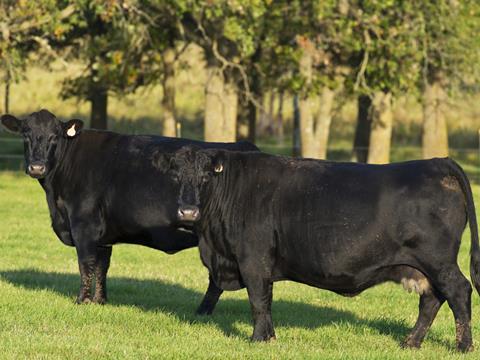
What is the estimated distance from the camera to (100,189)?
10.6 m

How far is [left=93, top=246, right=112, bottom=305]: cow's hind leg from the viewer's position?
10.5 m

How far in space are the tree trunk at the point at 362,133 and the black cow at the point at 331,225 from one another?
21.5 m

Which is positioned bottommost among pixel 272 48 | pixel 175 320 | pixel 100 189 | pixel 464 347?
pixel 175 320

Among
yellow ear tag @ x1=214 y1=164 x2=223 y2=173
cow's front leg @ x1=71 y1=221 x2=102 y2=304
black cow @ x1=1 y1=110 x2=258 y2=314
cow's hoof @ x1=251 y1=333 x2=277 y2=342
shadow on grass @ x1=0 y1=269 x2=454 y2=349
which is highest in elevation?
yellow ear tag @ x1=214 y1=164 x2=223 y2=173

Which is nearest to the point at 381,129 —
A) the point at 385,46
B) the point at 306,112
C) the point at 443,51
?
the point at 306,112

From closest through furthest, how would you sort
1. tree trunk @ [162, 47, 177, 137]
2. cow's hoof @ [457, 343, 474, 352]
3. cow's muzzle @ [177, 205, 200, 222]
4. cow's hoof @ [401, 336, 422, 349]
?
1. cow's hoof @ [457, 343, 474, 352]
2. cow's muzzle @ [177, 205, 200, 222]
3. cow's hoof @ [401, 336, 422, 349]
4. tree trunk @ [162, 47, 177, 137]

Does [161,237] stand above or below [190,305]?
above

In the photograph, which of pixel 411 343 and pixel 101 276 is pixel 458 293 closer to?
pixel 411 343

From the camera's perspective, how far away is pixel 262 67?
→ 2730cm

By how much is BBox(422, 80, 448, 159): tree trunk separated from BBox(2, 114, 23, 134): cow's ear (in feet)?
64.9

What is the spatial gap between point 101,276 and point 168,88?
58.9ft

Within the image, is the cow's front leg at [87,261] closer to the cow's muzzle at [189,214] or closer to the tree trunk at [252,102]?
the cow's muzzle at [189,214]

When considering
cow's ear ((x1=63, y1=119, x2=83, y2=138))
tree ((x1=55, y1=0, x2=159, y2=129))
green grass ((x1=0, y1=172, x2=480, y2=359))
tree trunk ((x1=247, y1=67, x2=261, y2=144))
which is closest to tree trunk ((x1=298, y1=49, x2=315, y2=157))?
tree trunk ((x1=247, y1=67, x2=261, y2=144))

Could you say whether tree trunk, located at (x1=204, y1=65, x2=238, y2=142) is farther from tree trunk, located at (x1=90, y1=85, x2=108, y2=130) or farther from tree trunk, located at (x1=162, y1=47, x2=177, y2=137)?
tree trunk, located at (x1=90, y1=85, x2=108, y2=130)
